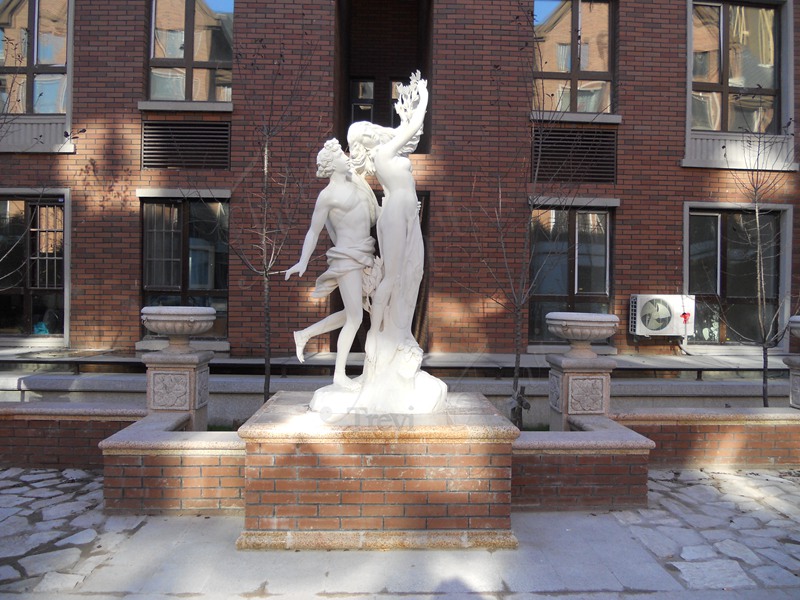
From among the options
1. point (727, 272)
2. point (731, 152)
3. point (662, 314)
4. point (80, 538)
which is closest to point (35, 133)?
point (80, 538)

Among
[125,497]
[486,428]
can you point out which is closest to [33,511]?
[125,497]

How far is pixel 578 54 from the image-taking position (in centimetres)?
960

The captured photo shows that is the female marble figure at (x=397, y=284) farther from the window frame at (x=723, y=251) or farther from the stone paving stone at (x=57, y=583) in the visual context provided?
the window frame at (x=723, y=251)

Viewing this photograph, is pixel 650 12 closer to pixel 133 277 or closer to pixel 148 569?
pixel 133 277

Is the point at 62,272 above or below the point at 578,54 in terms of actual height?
below

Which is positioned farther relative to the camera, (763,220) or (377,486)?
(763,220)

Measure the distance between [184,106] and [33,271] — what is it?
3.68 metres

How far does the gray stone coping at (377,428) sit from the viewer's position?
3.87 m

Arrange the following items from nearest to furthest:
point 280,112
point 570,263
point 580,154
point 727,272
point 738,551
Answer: point 738,551
point 280,112
point 580,154
point 570,263
point 727,272

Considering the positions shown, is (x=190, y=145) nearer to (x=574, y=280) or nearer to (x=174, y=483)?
(x=174, y=483)

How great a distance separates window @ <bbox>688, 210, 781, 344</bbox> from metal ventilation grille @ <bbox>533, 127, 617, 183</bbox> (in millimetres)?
1778

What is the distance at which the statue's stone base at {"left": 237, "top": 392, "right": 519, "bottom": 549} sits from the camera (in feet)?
12.7

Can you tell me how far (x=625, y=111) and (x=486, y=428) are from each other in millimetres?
7364

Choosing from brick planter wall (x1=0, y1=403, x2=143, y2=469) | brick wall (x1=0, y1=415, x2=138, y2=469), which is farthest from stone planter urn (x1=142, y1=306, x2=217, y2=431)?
brick wall (x1=0, y1=415, x2=138, y2=469)
